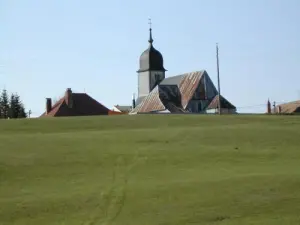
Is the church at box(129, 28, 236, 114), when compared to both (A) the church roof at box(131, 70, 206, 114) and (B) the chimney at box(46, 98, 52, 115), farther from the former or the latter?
(B) the chimney at box(46, 98, 52, 115)

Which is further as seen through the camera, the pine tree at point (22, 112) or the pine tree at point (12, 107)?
the pine tree at point (22, 112)

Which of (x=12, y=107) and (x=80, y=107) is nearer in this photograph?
(x=80, y=107)

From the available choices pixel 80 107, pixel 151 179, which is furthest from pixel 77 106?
pixel 151 179

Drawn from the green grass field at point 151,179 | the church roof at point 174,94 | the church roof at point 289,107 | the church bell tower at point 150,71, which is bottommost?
the green grass field at point 151,179

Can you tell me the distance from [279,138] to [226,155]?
7536 millimetres

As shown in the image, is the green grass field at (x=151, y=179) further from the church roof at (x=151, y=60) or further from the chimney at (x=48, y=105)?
Result: the church roof at (x=151, y=60)

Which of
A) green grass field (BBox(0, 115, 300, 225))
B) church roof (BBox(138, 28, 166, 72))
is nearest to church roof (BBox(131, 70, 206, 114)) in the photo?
church roof (BBox(138, 28, 166, 72))

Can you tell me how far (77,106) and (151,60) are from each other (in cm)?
3500

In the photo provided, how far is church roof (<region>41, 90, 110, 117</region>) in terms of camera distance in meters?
83.9

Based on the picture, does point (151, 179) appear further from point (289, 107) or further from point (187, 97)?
point (289, 107)

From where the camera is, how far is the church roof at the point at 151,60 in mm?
116562

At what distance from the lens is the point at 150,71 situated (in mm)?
115688

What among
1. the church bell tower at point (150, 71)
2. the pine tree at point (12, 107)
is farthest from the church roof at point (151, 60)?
the pine tree at point (12, 107)

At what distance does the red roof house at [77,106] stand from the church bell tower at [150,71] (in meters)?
29.9
